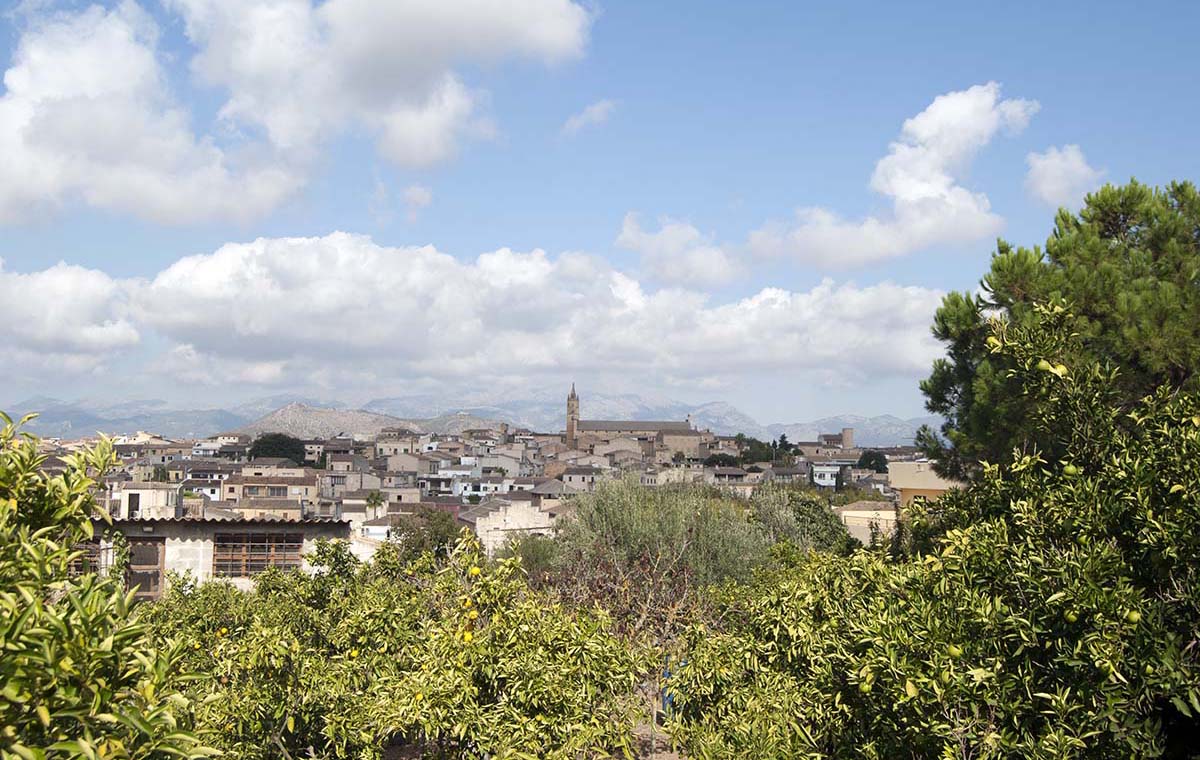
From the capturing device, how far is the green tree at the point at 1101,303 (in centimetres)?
1455

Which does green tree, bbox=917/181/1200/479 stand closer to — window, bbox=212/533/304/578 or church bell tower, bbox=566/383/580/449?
window, bbox=212/533/304/578

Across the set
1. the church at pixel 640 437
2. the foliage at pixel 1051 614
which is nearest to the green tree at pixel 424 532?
the foliage at pixel 1051 614

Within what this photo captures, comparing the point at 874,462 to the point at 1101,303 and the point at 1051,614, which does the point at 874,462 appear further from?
the point at 1051,614

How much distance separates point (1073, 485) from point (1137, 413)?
2.75 ft

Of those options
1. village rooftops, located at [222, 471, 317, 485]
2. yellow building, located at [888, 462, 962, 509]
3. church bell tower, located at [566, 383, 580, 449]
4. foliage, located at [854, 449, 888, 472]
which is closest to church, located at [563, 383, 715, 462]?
church bell tower, located at [566, 383, 580, 449]

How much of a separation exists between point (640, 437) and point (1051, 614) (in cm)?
16548

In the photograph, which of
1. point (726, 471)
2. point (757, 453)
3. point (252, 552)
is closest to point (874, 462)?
point (757, 453)

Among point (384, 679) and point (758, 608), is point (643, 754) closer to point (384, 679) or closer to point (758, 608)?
point (758, 608)

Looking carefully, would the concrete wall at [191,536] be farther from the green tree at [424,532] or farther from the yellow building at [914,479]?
the yellow building at [914,479]

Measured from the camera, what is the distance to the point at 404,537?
44.1 m

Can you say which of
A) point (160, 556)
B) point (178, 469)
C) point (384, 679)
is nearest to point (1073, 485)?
point (384, 679)

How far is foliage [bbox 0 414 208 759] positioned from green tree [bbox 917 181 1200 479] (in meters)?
13.3

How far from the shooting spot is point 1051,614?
15.7 ft

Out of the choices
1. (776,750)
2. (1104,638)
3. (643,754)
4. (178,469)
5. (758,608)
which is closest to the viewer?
(1104,638)
